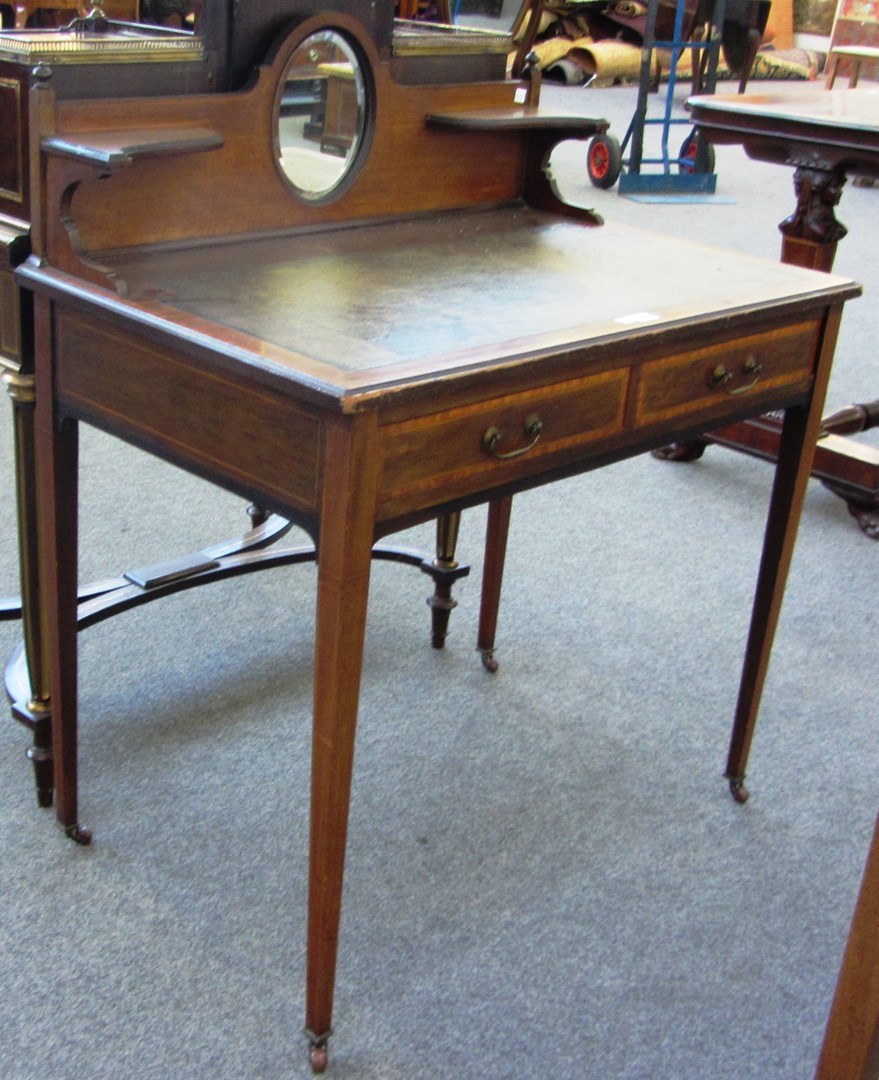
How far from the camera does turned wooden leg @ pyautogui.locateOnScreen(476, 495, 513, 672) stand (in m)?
2.33

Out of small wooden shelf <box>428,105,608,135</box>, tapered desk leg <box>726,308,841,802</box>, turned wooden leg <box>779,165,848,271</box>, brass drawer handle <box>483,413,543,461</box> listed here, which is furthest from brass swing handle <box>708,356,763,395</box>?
turned wooden leg <box>779,165,848,271</box>

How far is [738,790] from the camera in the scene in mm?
2137

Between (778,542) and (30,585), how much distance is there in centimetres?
108

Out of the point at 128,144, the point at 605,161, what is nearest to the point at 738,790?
the point at 128,144

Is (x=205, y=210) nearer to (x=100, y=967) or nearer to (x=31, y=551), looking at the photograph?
(x=31, y=551)

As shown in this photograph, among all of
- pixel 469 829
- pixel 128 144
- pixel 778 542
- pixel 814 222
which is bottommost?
pixel 469 829

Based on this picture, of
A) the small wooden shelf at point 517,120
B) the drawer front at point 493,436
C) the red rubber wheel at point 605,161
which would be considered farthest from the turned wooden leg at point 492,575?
the red rubber wheel at point 605,161

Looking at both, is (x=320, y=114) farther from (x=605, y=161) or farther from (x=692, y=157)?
(x=692, y=157)

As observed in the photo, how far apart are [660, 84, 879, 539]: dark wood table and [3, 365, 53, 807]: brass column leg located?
6.07 feet

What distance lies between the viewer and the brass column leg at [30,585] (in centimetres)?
170

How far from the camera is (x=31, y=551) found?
183 cm

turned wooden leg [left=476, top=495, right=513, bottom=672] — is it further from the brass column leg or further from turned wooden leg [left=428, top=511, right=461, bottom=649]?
the brass column leg

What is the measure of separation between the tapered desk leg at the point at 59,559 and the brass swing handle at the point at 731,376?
2.68 ft

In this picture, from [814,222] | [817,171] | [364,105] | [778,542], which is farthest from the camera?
[814,222]
